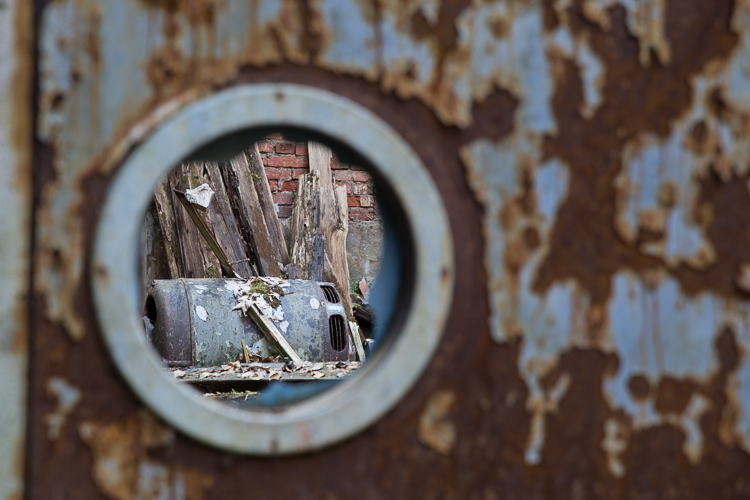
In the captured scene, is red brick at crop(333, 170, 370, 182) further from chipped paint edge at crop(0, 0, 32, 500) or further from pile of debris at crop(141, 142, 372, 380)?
chipped paint edge at crop(0, 0, 32, 500)

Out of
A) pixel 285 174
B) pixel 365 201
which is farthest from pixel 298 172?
pixel 365 201

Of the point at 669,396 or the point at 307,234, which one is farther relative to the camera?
the point at 307,234

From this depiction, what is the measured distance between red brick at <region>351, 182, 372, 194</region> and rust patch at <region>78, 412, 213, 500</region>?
5290 millimetres

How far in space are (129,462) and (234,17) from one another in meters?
0.61

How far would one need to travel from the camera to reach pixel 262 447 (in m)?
0.90

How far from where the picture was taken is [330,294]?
14.2ft

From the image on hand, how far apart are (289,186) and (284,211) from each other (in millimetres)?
226

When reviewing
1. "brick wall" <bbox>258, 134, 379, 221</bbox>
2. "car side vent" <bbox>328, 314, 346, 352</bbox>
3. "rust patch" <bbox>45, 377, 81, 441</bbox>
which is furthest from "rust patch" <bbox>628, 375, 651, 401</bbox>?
"brick wall" <bbox>258, 134, 379, 221</bbox>

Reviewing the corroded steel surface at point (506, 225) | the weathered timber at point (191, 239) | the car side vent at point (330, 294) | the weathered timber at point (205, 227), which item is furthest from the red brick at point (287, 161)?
the corroded steel surface at point (506, 225)

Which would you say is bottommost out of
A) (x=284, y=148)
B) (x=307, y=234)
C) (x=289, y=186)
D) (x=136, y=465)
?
(x=136, y=465)

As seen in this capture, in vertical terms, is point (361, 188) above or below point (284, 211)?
above

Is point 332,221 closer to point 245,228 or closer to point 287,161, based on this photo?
point 287,161

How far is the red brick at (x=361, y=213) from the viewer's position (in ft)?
20.4

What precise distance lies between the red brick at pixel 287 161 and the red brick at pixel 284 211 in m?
0.36
